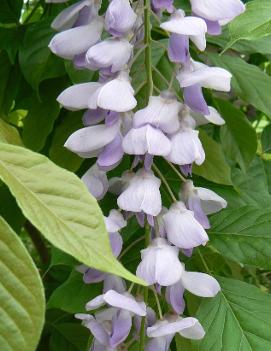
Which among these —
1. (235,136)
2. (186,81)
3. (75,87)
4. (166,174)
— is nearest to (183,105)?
(186,81)

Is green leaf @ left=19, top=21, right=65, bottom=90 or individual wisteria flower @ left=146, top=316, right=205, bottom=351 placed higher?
green leaf @ left=19, top=21, right=65, bottom=90

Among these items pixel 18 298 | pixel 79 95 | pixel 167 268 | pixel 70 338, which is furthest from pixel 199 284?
pixel 70 338

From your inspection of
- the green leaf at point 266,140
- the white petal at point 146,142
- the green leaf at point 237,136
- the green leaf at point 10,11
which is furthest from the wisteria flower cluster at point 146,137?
the green leaf at point 266,140

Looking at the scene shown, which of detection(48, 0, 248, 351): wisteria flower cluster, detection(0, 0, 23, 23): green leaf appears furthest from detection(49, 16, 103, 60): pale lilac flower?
detection(0, 0, 23, 23): green leaf

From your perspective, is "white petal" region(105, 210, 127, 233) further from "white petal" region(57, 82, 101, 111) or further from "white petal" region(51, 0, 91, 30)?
"white petal" region(51, 0, 91, 30)

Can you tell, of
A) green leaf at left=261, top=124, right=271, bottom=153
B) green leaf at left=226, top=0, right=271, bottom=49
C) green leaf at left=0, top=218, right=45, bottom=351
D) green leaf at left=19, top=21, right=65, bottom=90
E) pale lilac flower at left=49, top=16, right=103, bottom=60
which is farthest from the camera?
green leaf at left=261, top=124, right=271, bottom=153

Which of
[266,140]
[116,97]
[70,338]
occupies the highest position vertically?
[116,97]

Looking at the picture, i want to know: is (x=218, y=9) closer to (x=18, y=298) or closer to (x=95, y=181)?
(x=95, y=181)
